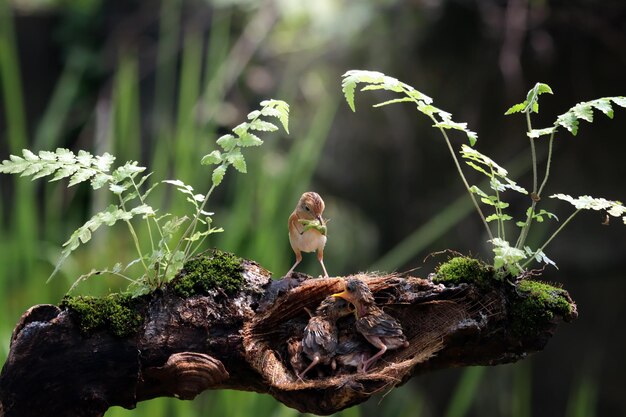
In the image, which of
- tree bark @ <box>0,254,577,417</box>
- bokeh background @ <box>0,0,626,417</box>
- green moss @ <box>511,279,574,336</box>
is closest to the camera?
tree bark @ <box>0,254,577,417</box>

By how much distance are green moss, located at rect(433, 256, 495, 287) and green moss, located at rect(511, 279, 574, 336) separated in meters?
0.06

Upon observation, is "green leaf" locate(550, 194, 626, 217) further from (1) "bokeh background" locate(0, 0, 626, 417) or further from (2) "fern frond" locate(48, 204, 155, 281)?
(1) "bokeh background" locate(0, 0, 626, 417)

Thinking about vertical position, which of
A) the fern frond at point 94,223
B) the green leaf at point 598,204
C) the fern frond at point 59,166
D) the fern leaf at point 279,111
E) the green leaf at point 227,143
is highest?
the fern leaf at point 279,111

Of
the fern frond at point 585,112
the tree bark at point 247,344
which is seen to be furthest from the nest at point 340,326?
the fern frond at point 585,112

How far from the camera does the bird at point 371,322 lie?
4.15 ft

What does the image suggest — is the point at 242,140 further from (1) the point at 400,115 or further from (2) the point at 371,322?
(1) the point at 400,115

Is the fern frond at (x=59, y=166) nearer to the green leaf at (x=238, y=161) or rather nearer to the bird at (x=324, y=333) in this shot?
the green leaf at (x=238, y=161)

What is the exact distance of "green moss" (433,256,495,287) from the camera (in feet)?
4.42

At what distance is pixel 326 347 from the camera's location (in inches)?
49.4

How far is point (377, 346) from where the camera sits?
4.12 ft

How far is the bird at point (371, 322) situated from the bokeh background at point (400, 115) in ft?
6.69

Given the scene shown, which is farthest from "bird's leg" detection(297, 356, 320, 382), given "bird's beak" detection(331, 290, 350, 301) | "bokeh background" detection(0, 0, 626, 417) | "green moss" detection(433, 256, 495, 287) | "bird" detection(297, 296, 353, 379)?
"bokeh background" detection(0, 0, 626, 417)

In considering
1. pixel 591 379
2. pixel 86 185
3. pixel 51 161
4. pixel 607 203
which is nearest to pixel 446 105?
pixel 591 379

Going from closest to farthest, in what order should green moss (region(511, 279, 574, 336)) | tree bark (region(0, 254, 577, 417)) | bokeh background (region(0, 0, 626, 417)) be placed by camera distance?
tree bark (region(0, 254, 577, 417)), green moss (region(511, 279, 574, 336)), bokeh background (region(0, 0, 626, 417))
